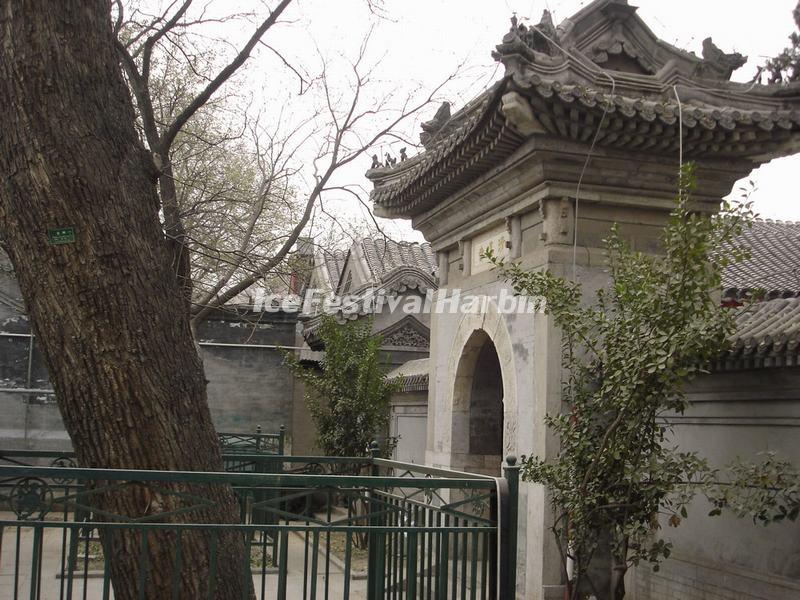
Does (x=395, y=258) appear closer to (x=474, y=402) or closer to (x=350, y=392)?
(x=350, y=392)

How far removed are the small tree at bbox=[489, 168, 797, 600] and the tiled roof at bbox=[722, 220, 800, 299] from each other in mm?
8594

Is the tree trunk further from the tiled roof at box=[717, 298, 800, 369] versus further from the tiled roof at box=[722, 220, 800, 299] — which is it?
the tiled roof at box=[722, 220, 800, 299]

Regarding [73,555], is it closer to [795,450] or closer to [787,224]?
[795,450]

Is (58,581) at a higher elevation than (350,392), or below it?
below

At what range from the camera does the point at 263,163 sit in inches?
574

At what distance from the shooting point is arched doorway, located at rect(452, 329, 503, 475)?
Answer: 33.9 feet

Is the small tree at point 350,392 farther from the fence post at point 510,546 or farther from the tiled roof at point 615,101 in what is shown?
the fence post at point 510,546

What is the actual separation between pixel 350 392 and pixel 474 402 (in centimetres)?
319

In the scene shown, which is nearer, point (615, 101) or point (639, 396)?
point (639, 396)

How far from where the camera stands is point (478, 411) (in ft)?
34.3

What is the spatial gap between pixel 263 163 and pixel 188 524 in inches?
451

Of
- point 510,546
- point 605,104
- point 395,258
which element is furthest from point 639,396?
point 395,258

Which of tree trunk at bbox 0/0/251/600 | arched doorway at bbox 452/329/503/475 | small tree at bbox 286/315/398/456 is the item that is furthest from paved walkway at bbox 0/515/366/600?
tree trunk at bbox 0/0/251/600

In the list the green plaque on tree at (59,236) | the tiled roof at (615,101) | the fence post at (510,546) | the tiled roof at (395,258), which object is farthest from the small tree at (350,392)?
the green plaque on tree at (59,236)
